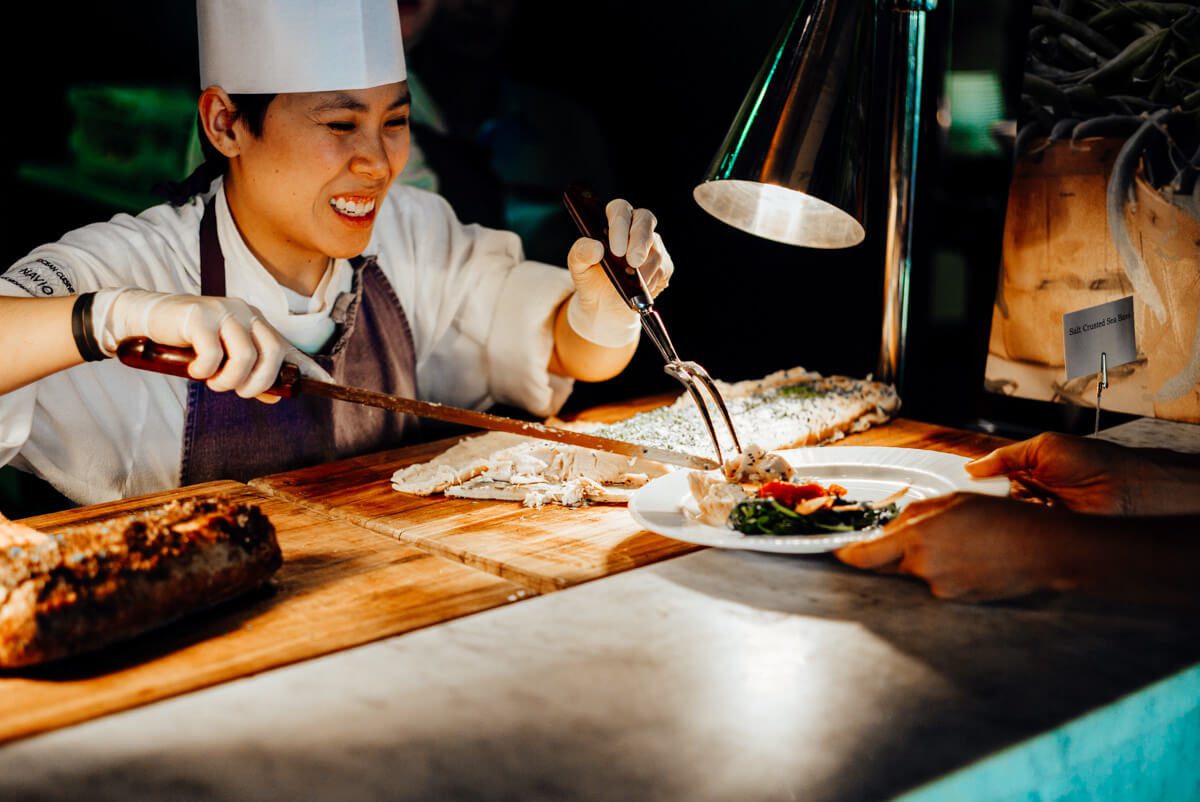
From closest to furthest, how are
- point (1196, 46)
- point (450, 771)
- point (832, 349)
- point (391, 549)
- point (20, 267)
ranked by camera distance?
point (450, 771) < point (391, 549) < point (20, 267) < point (1196, 46) < point (832, 349)

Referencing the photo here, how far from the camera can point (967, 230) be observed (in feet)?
9.40

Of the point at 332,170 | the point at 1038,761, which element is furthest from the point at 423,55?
the point at 1038,761

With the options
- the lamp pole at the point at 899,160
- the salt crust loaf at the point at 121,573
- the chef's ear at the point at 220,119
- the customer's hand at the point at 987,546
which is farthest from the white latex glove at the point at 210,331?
the lamp pole at the point at 899,160

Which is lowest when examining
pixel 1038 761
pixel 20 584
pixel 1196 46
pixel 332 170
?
pixel 1038 761

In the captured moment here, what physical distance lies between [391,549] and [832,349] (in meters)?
2.05

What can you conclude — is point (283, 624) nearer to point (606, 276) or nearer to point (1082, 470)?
point (1082, 470)

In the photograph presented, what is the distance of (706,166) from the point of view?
11.0 feet

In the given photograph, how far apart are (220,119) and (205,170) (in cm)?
14

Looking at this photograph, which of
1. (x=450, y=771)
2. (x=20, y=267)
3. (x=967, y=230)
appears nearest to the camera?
(x=450, y=771)

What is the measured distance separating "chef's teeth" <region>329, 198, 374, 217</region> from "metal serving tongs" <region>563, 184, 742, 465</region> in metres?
0.58

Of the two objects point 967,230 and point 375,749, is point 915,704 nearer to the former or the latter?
point 375,749

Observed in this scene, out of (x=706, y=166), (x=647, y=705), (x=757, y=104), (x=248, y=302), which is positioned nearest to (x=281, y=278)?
(x=248, y=302)

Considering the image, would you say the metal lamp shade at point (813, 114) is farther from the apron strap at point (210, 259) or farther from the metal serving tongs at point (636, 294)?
the apron strap at point (210, 259)

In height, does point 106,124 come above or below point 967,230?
above
